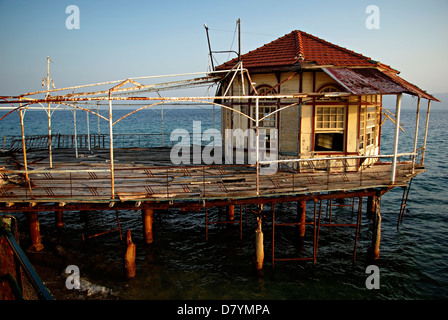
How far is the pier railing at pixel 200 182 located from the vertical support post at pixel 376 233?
3.74ft

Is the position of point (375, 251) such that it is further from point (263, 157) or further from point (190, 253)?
point (190, 253)

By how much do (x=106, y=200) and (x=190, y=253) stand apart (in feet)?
17.5

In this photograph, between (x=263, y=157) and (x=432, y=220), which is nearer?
(x=263, y=157)

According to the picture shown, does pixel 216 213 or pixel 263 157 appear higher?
pixel 263 157

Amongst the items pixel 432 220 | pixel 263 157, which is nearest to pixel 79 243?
pixel 263 157

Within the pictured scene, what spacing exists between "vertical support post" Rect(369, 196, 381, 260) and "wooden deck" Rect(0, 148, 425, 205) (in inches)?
44.8

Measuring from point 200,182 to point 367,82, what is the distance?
30.3ft

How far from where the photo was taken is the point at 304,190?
14.1 meters

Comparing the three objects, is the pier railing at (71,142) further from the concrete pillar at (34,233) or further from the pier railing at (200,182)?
the concrete pillar at (34,233)

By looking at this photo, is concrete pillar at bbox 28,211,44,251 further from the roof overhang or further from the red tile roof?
the roof overhang

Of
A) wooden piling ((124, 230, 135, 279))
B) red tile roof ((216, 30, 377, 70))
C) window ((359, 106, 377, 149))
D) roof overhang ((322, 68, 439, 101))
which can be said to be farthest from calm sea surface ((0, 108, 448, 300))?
red tile roof ((216, 30, 377, 70))

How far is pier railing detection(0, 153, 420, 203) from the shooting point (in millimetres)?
13659

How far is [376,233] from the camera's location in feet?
50.6


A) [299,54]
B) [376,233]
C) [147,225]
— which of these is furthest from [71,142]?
[376,233]
